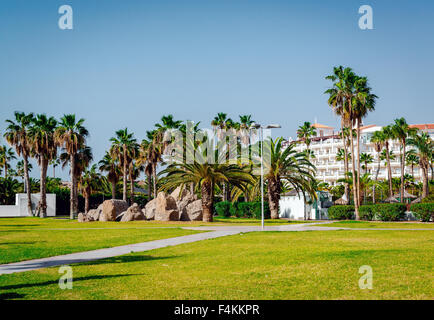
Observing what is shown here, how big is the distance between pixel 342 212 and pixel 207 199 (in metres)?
15.5

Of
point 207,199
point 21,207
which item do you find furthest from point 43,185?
point 207,199

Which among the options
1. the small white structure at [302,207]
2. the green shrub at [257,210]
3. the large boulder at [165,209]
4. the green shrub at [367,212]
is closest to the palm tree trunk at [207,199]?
the large boulder at [165,209]

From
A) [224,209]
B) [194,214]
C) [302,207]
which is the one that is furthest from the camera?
[224,209]

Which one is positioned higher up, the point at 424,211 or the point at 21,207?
the point at 424,211

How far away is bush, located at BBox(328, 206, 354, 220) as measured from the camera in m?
45.4

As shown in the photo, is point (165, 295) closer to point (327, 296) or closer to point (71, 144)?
point (327, 296)

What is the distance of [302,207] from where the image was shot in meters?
53.4

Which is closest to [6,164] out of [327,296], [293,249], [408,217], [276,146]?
[276,146]

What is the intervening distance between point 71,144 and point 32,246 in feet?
121

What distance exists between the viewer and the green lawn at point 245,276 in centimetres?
815

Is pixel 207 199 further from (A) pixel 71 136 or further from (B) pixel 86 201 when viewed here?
(B) pixel 86 201

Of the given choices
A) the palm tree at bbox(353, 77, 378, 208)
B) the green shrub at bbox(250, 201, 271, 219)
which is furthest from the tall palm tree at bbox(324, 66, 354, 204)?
the green shrub at bbox(250, 201, 271, 219)

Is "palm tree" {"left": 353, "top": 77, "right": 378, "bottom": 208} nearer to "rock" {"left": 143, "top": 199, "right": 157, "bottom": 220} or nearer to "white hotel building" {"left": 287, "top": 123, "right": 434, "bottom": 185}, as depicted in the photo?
"rock" {"left": 143, "top": 199, "right": 157, "bottom": 220}

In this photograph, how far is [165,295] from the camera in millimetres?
8164
